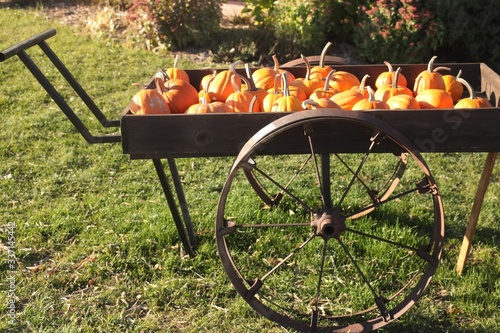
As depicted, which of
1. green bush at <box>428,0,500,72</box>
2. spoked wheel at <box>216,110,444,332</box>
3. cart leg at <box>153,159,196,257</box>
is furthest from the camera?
green bush at <box>428,0,500,72</box>

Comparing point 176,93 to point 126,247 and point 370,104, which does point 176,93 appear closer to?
point 370,104

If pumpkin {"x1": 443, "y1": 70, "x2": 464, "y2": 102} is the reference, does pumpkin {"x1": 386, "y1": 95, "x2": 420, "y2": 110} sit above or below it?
above

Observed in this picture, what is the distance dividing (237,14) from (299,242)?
5.00 m

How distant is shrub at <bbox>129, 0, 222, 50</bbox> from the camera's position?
6684mm

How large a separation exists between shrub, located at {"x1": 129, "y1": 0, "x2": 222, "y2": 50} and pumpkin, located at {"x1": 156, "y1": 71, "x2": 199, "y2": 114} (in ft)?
13.3

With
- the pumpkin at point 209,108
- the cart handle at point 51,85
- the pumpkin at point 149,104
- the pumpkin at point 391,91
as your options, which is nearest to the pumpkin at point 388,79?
the pumpkin at point 391,91

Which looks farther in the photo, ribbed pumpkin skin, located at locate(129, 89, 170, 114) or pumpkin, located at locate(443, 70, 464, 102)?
pumpkin, located at locate(443, 70, 464, 102)

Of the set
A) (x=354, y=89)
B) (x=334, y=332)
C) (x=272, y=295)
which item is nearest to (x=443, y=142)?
(x=354, y=89)

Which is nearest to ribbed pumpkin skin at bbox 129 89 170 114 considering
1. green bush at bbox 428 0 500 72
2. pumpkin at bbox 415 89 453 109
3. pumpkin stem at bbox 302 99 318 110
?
pumpkin stem at bbox 302 99 318 110

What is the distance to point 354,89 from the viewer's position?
8.80 ft

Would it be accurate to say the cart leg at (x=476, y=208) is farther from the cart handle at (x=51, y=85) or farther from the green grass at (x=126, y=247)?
the cart handle at (x=51, y=85)

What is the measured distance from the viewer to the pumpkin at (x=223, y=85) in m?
2.73

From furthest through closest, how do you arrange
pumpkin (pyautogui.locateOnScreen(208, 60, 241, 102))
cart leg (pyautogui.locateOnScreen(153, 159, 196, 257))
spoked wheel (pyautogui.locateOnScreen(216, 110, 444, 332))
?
1. cart leg (pyautogui.locateOnScreen(153, 159, 196, 257))
2. pumpkin (pyautogui.locateOnScreen(208, 60, 241, 102))
3. spoked wheel (pyautogui.locateOnScreen(216, 110, 444, 332))

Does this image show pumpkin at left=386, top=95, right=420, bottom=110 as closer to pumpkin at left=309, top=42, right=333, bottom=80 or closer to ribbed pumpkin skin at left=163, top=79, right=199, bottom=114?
pumpkin at left=309, top=42, right=333, bottom=80
